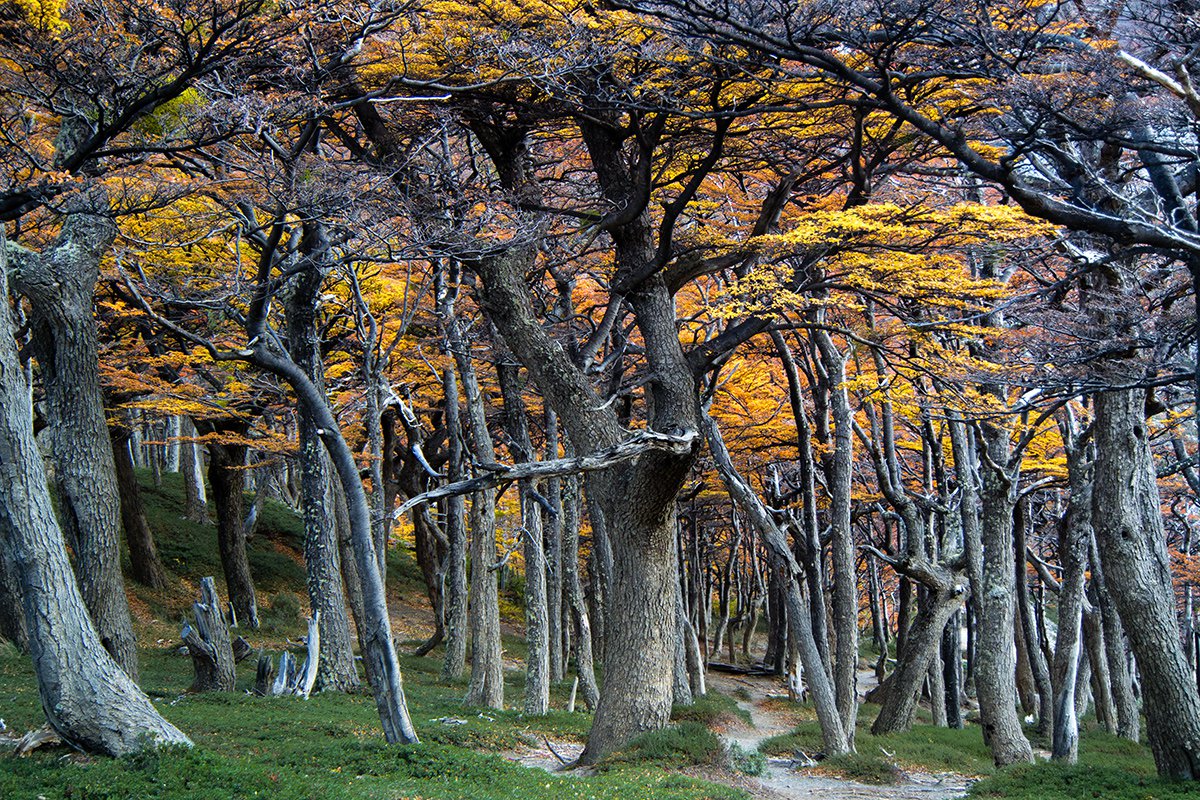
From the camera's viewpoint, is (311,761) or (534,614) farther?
(534,614)

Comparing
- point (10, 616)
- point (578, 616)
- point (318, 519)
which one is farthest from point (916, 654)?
point (10, 616)

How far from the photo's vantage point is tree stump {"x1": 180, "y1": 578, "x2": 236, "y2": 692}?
1253cm

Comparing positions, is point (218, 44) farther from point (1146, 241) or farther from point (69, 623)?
point (1146, 241)

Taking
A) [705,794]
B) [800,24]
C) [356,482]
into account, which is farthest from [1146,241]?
[356,482]

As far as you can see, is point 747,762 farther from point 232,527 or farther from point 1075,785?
point 232,527

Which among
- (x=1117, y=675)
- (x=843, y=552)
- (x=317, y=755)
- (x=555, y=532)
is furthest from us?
(x=1117, y=675)

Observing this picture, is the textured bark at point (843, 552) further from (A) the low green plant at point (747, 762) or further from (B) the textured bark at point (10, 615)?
(B) the textured bark at point (10, 615)

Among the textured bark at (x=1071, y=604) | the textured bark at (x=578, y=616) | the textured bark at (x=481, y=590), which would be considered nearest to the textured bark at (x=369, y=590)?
the textured bark at (x=481, y=590)

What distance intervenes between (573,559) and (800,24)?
10.4 metres

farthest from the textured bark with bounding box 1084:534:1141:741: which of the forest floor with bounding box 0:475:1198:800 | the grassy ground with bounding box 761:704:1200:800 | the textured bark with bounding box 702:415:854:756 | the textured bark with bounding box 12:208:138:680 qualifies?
the textured bark with bounding box 12:208:138:680

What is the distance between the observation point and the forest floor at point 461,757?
6609mm

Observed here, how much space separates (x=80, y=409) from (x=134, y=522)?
993cm

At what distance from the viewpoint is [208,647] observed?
41.4 feet

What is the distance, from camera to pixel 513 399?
15805 millimetres
